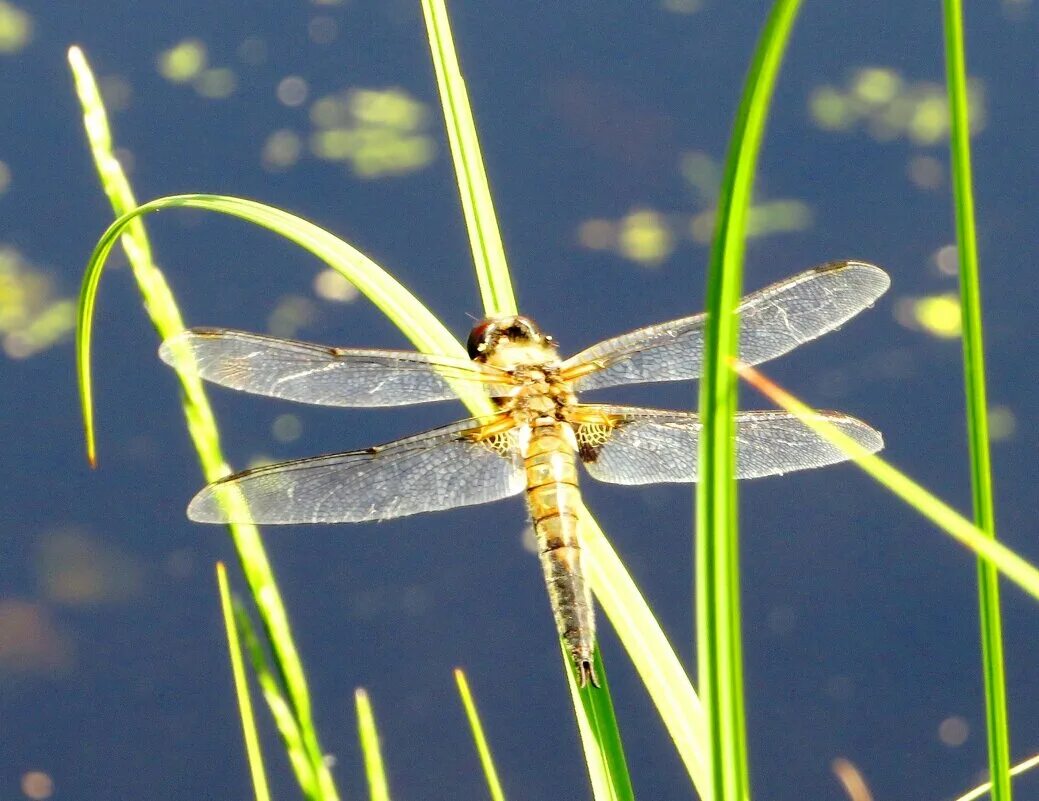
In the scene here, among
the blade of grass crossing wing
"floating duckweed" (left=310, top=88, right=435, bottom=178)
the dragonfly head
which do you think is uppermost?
"floating duckweed" (left=310, top=88, right=435, bottom=178)

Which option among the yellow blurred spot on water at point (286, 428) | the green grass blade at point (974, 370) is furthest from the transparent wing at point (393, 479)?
the yellow blurred spot on water at point (286, 428)

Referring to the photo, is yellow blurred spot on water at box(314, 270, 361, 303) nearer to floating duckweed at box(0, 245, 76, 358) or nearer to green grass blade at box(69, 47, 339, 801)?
floating duckweed at box(0, 245, 76, 358)

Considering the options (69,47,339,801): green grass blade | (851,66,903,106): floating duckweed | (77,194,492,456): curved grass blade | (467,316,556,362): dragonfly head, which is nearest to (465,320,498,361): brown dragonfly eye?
(467,316,556,362): dragonfly head

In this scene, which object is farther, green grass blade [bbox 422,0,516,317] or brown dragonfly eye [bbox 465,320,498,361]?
brown dragonfly eye [bbox 465,320,498,361]

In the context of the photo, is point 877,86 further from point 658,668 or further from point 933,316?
point 658,668

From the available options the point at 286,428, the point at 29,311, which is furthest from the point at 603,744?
the point at 29,311

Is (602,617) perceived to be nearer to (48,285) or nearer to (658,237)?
(658,237)

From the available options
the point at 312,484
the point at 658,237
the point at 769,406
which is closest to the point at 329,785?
the point at 312,484
